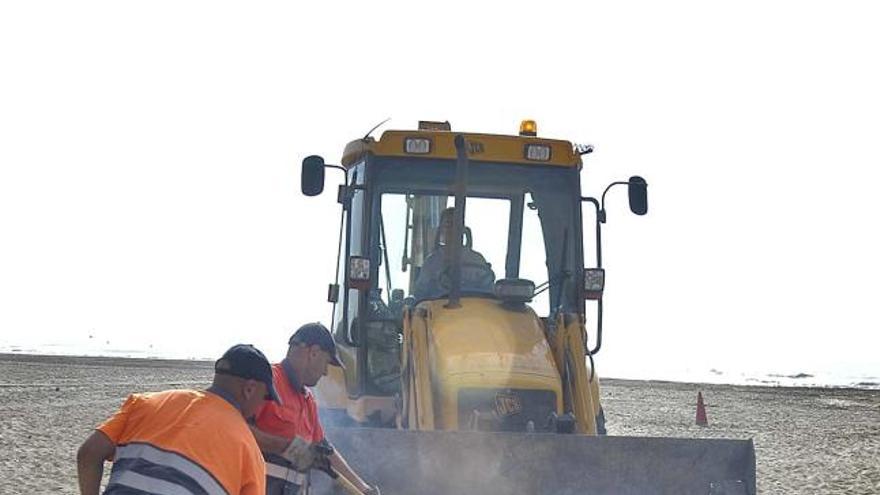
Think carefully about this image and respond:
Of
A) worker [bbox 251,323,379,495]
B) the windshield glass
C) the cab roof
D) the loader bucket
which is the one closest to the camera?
worker [bbox 251,323,379,495]

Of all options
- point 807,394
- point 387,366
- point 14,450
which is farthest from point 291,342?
point 807,394

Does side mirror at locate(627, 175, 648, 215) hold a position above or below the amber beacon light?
below

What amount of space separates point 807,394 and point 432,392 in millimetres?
26646

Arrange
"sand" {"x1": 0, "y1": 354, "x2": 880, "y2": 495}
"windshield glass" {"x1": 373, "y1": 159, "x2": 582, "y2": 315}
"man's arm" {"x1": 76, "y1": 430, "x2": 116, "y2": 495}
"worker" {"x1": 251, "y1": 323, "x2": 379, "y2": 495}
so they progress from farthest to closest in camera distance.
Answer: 1. "sand" {"x1": 0, "y1": 354, "x2": 880, "y2": 495}
2. "windshield glass" {"x1": 373, "y1": 159, "x2": 582, "y2": 315}
3. "worker" {"x1": 251, "y1": 323, "x2": 379, "y2": 495}
4. "man's arm" {"x1": 76, "y1": 430, "x2": 116, "y2": 495}

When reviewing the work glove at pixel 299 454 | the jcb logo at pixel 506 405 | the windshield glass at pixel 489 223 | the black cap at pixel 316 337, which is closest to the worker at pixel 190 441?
the work glove at pixel 299 454

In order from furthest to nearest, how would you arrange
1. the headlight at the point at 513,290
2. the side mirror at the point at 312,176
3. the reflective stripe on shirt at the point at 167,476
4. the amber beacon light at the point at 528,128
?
1. the amber beacon light at the point at 528,128
2. the side mirror at the point at 312,176
3. the headlight at the point at 513,290
4. the reflective stripe on shirt at the point at 167,476

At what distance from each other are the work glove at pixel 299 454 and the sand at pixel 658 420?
231 inches

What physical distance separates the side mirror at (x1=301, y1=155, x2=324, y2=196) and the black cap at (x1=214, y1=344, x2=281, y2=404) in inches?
168

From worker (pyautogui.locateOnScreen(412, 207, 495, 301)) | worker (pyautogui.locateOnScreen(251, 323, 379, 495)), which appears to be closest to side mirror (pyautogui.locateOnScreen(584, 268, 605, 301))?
worker (pyautogui.locateOnScreen(412, 207, 495, 301))

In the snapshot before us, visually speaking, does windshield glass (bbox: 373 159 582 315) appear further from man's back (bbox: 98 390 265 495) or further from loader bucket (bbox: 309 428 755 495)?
man's back (bbox: 98 390 265 495)

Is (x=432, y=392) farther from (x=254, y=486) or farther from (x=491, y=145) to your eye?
(x=254, y=486)

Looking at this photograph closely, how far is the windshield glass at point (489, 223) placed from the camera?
324 inches

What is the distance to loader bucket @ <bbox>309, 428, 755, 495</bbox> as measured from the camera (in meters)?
6.44

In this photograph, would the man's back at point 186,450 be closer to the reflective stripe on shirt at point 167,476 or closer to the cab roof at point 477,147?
the reflective stripe on shirt at point 167,476
